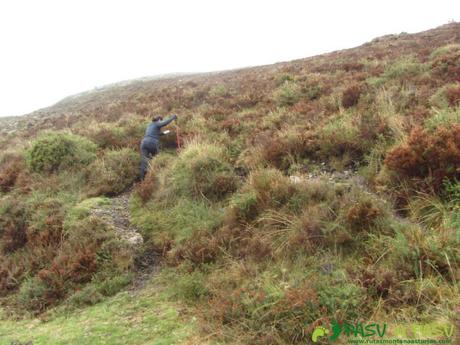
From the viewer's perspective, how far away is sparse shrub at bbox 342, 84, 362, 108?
8.88 m

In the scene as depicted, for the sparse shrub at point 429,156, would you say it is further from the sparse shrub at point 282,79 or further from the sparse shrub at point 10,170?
the sparse shrub at point 282,79

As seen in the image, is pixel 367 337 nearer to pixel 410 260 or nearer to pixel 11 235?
pixel 410 260

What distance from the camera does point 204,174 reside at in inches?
276

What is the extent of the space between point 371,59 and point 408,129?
1023 cm

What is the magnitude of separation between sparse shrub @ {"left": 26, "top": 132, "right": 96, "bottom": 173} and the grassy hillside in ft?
0.20

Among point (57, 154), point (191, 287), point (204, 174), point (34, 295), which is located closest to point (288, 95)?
point (204, 174)

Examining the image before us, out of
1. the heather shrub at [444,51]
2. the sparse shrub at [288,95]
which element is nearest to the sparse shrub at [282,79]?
the sparse shrub at [288,95]

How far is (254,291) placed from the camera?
12.4ft

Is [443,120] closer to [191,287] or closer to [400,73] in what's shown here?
[191,287]

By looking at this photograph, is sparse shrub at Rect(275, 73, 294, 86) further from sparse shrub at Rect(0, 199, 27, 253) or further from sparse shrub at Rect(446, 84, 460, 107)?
sparse shrub at Rect(0, 199, 27, 253)

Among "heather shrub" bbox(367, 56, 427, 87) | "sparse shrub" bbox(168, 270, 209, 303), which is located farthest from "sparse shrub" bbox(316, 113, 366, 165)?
"heather shrub" bbox(367, 56, 427, 87)

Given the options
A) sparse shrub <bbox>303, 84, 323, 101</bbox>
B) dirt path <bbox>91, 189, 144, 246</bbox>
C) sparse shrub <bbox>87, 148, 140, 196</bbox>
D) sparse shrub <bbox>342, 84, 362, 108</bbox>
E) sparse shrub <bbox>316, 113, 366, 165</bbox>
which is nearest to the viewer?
dirt path <bbox>91, 189, 144, 246</bbox>

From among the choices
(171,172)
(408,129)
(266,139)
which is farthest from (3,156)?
(408,129)

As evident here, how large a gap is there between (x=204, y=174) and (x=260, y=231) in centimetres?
239
